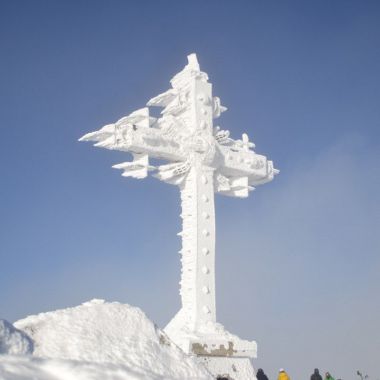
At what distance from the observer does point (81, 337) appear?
4.02 metres

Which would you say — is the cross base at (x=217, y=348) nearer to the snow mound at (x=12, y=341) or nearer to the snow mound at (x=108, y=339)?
the snow mound at (x=108, y=339)

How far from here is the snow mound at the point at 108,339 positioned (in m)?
3.89

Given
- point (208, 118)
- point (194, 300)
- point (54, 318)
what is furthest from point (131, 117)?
point (54, 318)

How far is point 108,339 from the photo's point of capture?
409cm

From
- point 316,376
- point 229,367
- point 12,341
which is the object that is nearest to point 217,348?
point 229,367

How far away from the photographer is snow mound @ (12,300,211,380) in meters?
3.89

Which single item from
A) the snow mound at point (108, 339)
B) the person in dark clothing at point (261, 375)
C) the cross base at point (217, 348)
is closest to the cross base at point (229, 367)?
the cross base at point (217, 348)

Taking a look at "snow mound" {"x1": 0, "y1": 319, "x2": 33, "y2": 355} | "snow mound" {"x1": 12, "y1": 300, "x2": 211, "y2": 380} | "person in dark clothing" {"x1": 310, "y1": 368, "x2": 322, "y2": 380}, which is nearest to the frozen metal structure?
"person in dark clothing" {"x1": 310, "y1": 368, "x2": 322, "y2": 380}

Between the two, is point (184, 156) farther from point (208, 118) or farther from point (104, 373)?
point (104, 373)

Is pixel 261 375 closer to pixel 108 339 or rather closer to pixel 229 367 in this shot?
pixel 229 367

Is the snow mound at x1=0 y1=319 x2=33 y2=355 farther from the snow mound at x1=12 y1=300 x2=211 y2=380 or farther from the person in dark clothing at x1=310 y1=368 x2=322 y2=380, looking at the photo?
the person in dark clothing at x1=310 y1=368 x2=322 y2=380

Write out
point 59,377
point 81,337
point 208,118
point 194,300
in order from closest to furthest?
point 59,377 → point 81,337 → point 194,300 → point 208,118

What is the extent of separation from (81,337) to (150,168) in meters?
7.87

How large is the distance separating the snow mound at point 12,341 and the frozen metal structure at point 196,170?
21.7ft
